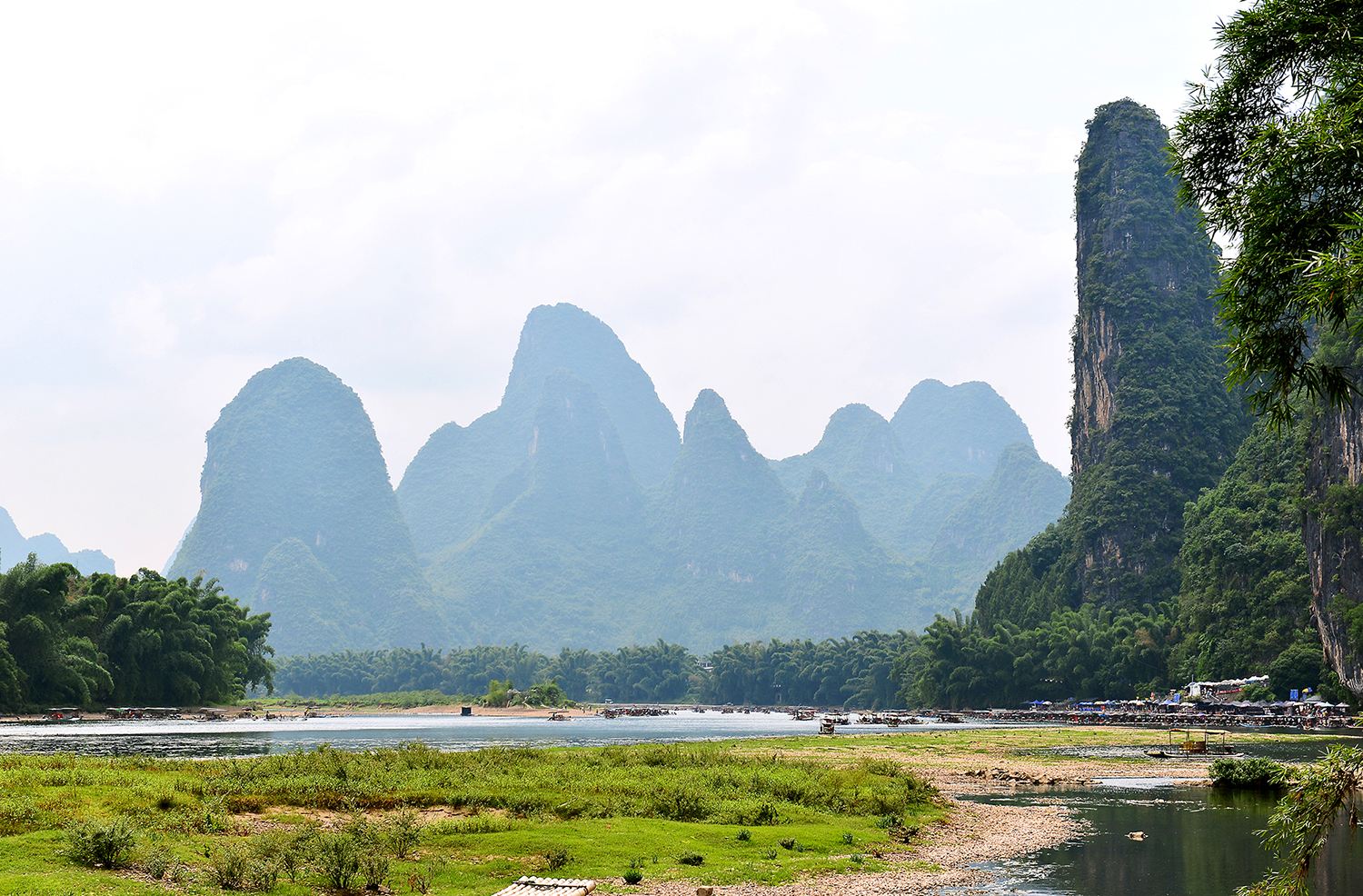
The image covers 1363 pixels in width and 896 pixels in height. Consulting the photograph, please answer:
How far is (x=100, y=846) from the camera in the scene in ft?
65.3

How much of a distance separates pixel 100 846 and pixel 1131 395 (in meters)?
172

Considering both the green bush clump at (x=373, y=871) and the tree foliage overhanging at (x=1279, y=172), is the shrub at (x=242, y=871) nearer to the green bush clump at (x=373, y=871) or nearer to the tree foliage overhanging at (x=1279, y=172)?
the green bush clump at (x=373, y=871)

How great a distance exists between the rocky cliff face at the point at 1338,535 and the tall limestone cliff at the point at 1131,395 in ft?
157

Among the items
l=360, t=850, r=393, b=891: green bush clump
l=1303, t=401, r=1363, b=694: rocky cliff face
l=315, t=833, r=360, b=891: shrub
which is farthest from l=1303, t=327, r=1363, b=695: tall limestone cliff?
l=315, t=833, r=360, b=891: shrub

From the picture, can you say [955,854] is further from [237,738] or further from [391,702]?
[391,702]

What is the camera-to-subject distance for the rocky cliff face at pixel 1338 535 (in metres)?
93.5

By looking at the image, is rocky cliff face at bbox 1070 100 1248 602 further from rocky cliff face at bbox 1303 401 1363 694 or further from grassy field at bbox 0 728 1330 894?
grassy field at bbox 0 728 1330 894

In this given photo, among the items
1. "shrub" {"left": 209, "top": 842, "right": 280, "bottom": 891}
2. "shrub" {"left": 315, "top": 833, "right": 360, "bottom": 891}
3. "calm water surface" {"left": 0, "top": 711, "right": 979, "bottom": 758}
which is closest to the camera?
"shrub" {"left": 209, "top": 842, "right": 280, "bottom": 891}

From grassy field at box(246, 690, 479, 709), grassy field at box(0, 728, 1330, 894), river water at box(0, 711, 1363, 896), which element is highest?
grassy field at box(0, 728, 1330, 894)

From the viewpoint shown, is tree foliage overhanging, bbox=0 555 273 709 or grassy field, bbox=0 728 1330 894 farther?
tree foliage overhanging, bbox=0 555 273 709

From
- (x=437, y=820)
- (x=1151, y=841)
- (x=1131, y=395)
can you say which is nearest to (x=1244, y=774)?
(x=1151, y=841)

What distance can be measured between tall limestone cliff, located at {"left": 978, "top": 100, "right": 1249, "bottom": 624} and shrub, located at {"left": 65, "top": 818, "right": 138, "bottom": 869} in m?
148

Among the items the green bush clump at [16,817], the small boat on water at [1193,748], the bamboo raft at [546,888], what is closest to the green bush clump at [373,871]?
the bamboo raft at [546,888]

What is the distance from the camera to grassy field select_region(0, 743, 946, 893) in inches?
787
